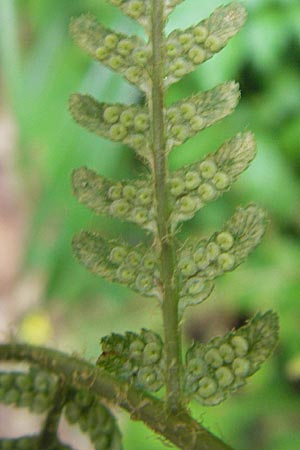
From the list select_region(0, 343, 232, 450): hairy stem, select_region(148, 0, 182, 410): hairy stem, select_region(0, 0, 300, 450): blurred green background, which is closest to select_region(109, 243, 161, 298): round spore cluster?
select_region(148, 0, 182, 410): hairy stem

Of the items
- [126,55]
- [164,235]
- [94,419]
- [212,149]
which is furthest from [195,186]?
[212,149]

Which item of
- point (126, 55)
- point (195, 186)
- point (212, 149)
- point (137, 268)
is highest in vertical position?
point (126, 55)

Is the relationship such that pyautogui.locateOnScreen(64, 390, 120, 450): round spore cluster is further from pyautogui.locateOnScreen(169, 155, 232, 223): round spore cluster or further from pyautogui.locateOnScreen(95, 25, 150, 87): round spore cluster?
pyautogui.locateOnScreen(95, 25, 150, 87): round spore cluster

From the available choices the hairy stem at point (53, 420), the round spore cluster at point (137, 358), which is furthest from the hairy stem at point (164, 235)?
the hairy stem at point (53, 420)

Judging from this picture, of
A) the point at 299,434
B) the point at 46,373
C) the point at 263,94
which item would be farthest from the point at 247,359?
the point at 263,94

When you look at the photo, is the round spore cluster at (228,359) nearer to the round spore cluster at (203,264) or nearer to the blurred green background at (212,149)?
the round spore cluster at (203,264)

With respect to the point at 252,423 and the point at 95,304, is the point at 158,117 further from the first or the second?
the point at 95,304

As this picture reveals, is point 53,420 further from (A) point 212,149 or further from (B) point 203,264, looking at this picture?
(A) point 212,149
